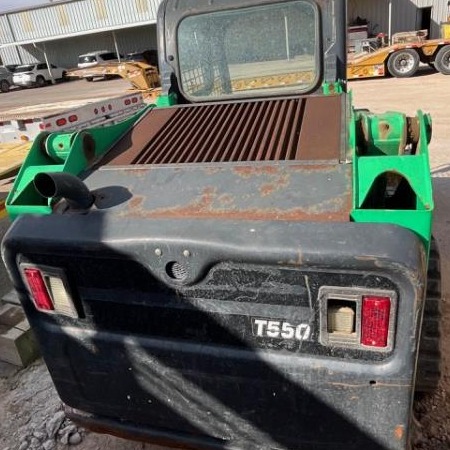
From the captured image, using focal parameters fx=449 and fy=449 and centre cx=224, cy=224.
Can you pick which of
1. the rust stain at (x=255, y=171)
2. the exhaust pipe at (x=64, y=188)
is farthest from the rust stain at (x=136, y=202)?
the rust stain at (x=255, y=171)

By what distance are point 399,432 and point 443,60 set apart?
1622cm

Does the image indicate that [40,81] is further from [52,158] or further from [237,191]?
[237,191]

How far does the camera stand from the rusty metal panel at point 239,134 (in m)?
2.30

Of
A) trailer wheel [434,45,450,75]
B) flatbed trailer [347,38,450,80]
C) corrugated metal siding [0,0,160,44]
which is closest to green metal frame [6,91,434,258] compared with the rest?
→ flatbed trailer [347,38,450,80]

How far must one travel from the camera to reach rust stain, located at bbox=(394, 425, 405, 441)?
1.70m

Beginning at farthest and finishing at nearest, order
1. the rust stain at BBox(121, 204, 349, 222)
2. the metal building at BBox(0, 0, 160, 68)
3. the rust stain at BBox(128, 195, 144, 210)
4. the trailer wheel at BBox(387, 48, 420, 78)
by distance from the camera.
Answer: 1. the metal building at BBox(0, 0, 160, 68)
2. the trailer wheel at BBox(387, 48, 420, 78)
3. the rust stain at BBox(128, 195, 144, 210)
4. the rust stain at BBox(121, 204, 349, 222)

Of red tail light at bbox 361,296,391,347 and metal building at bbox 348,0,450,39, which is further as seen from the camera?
metal building at bbox 348,0,450,39

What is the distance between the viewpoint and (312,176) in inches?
80.0

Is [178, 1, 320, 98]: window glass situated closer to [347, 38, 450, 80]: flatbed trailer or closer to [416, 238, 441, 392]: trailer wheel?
[416, 238, 441, 392]: trailer wheel

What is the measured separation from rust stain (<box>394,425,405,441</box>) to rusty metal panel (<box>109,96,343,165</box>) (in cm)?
116

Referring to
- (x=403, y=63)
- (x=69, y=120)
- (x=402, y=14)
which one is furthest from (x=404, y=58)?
(x=69, y=120)

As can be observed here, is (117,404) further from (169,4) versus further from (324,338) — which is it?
(169,4)

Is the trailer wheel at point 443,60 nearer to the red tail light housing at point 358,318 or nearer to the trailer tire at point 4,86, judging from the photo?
the red tail light housing at point 358,318

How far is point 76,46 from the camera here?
34.0 metres
